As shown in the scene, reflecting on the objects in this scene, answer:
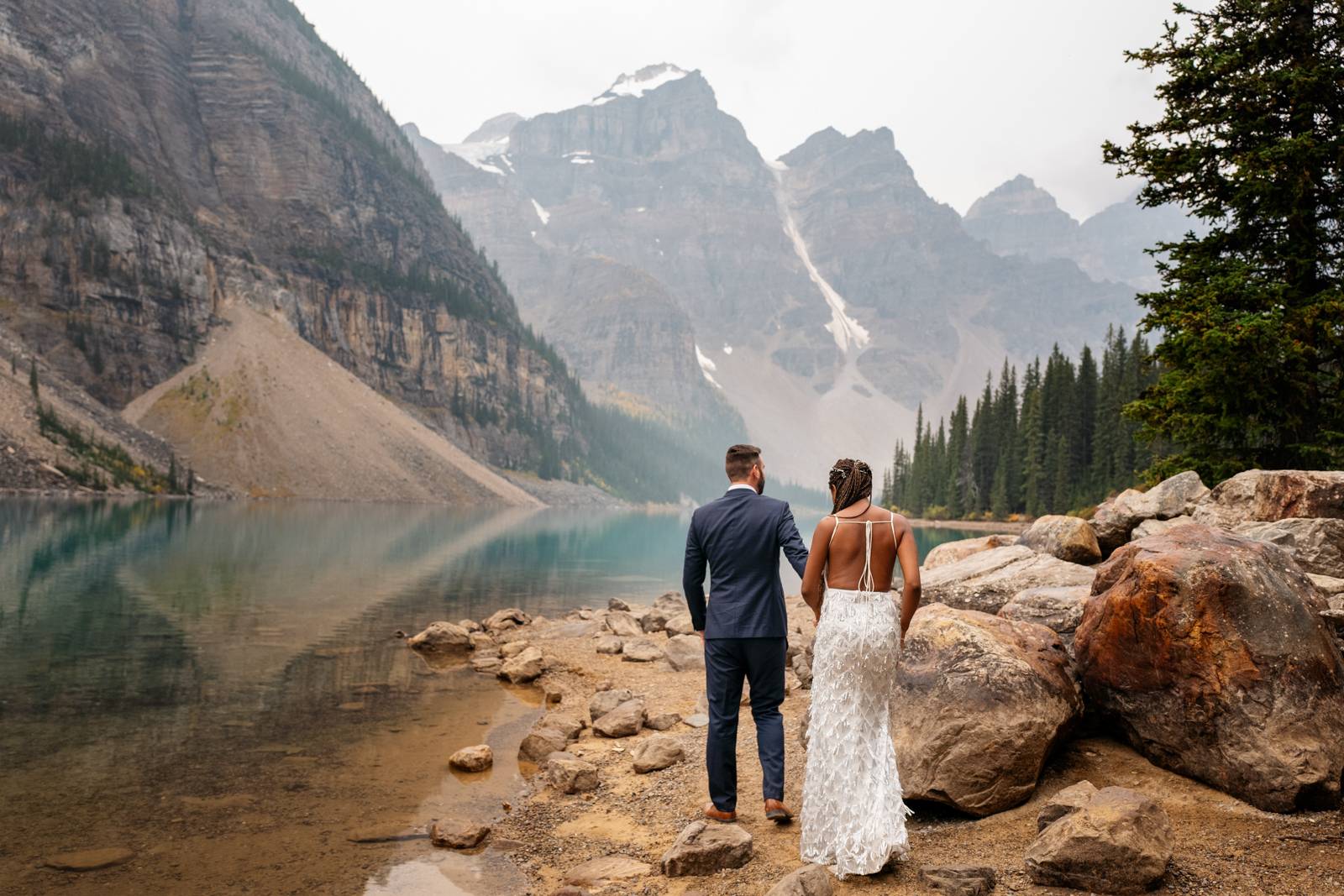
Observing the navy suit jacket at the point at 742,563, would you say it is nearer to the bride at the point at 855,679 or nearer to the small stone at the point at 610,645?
the bride at the point at 855,679

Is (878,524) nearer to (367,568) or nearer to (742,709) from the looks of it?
(742,709)

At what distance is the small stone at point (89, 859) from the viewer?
300 inches

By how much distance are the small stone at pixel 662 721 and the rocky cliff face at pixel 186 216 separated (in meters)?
131

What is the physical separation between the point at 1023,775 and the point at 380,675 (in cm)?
1415

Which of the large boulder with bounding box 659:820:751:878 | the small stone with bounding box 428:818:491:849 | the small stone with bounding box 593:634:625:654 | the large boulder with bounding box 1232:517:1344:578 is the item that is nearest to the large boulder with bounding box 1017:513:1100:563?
the large boulder with bounding box 1232:517:1344:578

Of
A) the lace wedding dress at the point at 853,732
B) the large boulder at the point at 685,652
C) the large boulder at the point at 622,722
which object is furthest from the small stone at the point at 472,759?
the large boulder at the point at 685,652

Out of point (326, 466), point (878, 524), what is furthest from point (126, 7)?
point (878, 524)

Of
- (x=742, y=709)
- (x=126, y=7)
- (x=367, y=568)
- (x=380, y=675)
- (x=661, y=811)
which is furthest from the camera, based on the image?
(x=126, y=7)

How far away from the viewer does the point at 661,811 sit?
8789 mm

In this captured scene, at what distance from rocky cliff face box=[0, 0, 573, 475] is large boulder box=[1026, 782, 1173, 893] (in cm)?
13861

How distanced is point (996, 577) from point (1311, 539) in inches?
130

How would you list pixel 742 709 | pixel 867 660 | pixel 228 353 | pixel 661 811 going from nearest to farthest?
pixel 867 660
pixel 661 811
pixel 742 709
pixel 228 353

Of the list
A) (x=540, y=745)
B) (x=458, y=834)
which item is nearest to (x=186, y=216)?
(x=540, y=745)

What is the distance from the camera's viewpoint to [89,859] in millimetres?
7785
